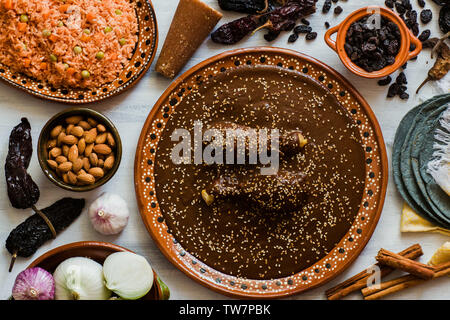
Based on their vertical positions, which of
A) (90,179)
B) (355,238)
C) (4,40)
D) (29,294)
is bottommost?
(29,294)

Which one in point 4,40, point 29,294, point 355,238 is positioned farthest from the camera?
point 355,238

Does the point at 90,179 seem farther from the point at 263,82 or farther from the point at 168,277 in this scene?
the point at 263,82

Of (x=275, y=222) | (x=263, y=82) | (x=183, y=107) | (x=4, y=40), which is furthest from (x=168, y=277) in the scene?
(x=4, y=40)

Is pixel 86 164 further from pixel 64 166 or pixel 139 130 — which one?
pixel 139 130

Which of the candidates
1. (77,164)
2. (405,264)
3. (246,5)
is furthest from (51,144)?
(405,264)

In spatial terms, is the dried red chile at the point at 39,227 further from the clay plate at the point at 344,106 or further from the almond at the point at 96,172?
the clay plate at the point at 344,106

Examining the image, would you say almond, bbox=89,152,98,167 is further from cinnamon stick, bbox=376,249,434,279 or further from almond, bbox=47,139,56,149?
cinnamon stick, bbox=376,249,434,279
